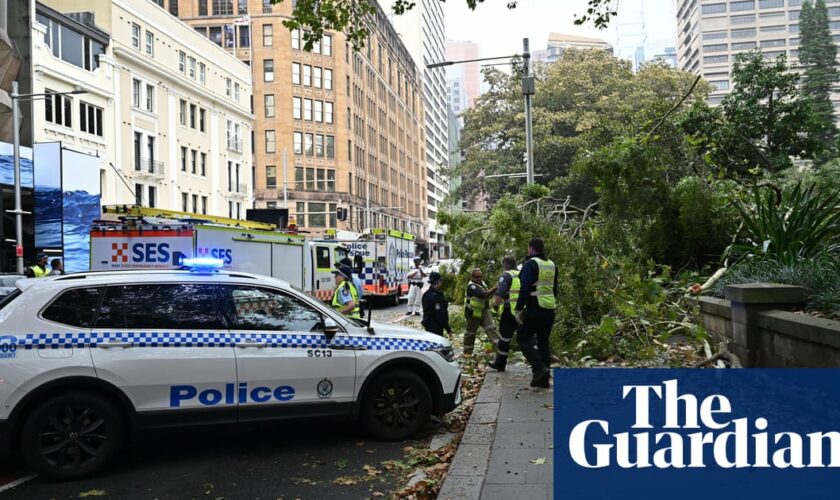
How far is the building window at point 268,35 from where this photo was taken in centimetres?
6876

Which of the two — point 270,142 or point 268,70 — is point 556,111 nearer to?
point 270,142

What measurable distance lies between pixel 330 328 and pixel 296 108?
216 feet

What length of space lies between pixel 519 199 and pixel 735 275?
5506 mm

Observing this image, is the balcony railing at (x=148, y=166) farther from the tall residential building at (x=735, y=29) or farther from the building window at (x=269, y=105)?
the tall residential building at (x=735, y=29)

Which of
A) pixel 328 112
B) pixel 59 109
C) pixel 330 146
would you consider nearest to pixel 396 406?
pixel 59 109

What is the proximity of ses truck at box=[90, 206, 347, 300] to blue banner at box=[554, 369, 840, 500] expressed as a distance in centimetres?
771

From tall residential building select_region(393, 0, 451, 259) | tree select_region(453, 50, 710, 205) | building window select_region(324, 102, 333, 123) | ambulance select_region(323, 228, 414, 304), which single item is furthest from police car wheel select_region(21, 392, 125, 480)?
tall residential building select_region(393, 0, 451, 259)

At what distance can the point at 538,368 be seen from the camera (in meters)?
8.62

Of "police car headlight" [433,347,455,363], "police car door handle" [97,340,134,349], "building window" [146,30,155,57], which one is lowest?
"police car headlight" [433,347,455,363]

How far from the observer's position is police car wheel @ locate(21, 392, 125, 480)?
18.9ft

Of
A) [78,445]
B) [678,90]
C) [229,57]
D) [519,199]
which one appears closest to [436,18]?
[229,57]

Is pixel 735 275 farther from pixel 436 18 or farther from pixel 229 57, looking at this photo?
pixel 436 18

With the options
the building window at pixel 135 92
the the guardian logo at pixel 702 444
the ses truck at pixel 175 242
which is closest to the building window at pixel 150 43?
the building window at pixel 135 92

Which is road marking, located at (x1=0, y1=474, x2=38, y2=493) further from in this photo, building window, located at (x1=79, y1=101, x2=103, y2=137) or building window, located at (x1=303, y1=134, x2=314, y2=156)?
building window, located at (x1=303, y1=134, x2=314, y2=156)
